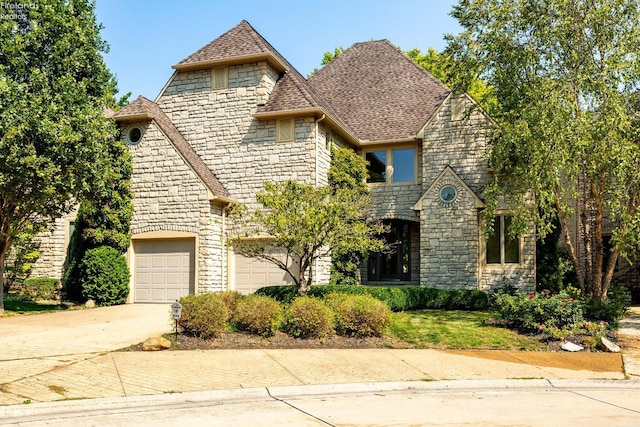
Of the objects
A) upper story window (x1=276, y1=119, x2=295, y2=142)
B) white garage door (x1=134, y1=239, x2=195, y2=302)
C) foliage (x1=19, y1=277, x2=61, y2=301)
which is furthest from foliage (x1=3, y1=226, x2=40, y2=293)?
upper story window (x1=276, y1=119, x2=295, y2=142)

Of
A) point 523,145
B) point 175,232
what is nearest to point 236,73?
point 175,232

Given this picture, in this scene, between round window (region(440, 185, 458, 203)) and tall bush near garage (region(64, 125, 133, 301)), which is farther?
round window (region(440, 185, 458, 203))

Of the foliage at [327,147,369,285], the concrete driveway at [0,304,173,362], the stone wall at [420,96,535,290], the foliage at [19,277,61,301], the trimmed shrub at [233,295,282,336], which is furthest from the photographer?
the foliage at [19,277,61,301]

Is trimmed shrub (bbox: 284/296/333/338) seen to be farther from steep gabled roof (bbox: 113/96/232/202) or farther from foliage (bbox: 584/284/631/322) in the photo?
steep gabled roof (bbox: 113/96/232/202)

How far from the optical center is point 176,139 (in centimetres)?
1978

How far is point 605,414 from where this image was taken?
7035 mm

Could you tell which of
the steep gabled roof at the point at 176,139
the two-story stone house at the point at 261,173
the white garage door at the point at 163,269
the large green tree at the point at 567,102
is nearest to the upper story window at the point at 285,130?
the two-story stone house at the point at 261,173

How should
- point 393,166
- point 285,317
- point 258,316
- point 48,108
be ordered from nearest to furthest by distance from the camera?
point 258,316 → point 285,317 → point 48,108 → point 393,166

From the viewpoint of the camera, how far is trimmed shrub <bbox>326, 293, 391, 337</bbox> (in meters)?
12.0

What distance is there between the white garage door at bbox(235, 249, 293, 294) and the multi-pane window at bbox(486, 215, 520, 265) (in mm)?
6813

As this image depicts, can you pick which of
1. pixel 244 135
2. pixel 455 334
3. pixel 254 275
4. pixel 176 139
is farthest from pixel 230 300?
pixel 176 139

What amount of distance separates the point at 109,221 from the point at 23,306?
367 cm

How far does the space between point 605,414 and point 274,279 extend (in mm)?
13420

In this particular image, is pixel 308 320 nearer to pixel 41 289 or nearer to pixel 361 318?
pixel 361 318
